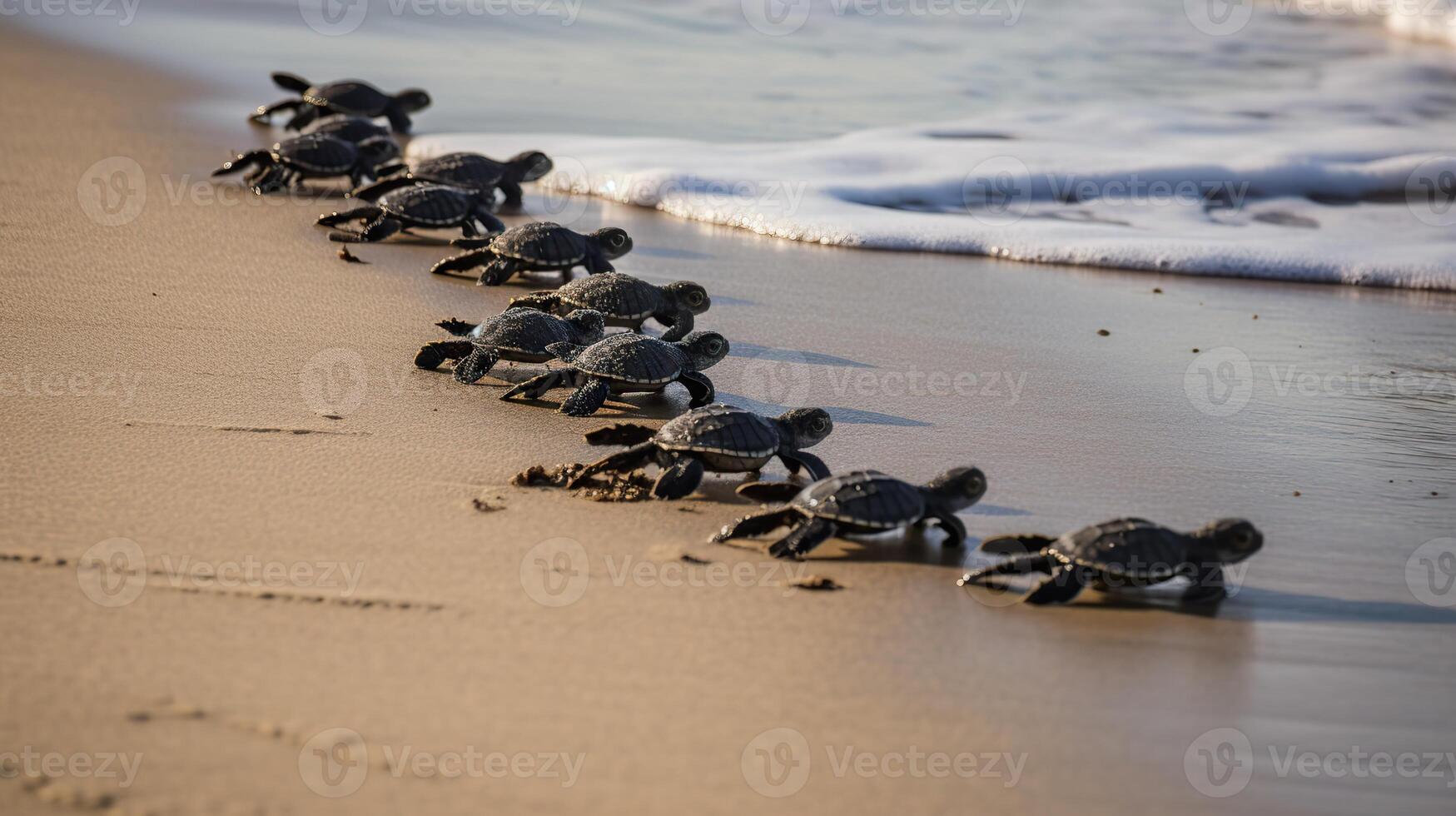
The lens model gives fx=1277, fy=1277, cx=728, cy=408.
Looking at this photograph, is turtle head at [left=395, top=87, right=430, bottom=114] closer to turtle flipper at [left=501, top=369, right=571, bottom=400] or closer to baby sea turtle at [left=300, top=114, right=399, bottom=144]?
baby sea turtle at [left=300, top=114, right=399, bottom=144]

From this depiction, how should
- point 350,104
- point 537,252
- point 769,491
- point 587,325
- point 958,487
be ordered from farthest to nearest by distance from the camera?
→ point 350,104, point 537,252, point 587,325, point 769,491, point 958,487

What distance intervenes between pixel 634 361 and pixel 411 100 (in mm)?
6533

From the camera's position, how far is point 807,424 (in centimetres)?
407

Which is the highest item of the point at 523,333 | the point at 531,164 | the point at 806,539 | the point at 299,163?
the point at 531,164

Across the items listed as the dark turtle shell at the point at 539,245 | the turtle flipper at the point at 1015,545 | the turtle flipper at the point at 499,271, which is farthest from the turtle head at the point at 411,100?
the turtle flipper at the point at 1015,545

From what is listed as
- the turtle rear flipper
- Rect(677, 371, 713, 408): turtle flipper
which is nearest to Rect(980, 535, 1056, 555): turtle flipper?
Rect(677, 371, 713, 408): turtle flipper

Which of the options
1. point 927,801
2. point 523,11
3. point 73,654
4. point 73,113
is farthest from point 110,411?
point 523,11

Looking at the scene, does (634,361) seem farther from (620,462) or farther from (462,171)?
(462,171)

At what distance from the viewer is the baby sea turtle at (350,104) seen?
32.7 feet

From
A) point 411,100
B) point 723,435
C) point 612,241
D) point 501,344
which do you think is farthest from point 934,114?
point 723,435

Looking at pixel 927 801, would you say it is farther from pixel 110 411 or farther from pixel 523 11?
pixel 523 11

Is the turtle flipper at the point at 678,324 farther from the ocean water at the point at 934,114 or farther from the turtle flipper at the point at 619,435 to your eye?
the ocean water at the point at 934,114

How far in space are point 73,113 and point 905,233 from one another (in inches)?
230

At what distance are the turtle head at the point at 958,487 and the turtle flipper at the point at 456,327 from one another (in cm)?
239
